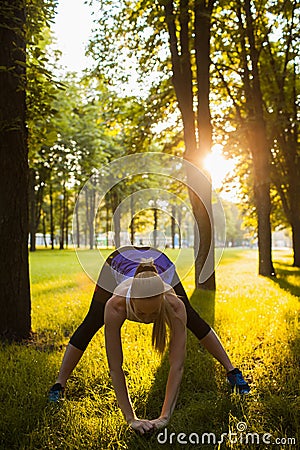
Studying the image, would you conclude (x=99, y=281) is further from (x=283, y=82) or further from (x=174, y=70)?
(x=283, y=82)

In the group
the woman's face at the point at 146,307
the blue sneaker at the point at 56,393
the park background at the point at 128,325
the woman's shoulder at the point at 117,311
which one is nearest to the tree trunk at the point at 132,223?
the park background at the point at 128,325

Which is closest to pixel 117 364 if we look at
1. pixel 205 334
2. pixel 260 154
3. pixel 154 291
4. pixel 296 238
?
pixel 154 291

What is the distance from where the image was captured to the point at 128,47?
13.6 metres

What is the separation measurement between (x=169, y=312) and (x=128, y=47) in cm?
1207

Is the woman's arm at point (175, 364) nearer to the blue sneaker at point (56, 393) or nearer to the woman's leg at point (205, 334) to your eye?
the woman's leg at point (205, 334)

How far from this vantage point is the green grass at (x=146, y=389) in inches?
121

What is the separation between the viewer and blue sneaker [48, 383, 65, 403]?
3661mm

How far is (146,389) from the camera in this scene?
12.7 ft

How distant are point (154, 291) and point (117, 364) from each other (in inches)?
22.6

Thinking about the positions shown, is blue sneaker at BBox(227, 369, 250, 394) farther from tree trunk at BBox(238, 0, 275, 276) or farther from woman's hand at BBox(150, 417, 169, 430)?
tree trunk at BBox(238, 0, 275, 276)

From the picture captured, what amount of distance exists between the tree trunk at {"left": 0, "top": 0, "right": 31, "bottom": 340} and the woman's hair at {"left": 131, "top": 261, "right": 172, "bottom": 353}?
2.96 meters

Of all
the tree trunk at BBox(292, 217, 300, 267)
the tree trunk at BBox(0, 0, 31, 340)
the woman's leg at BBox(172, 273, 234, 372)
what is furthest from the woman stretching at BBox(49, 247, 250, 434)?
the tree trunk at BBox(292, 217, 300, 267)

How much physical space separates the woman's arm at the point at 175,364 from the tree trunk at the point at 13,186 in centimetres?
315

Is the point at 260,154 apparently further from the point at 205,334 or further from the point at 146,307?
the point at 146,307
